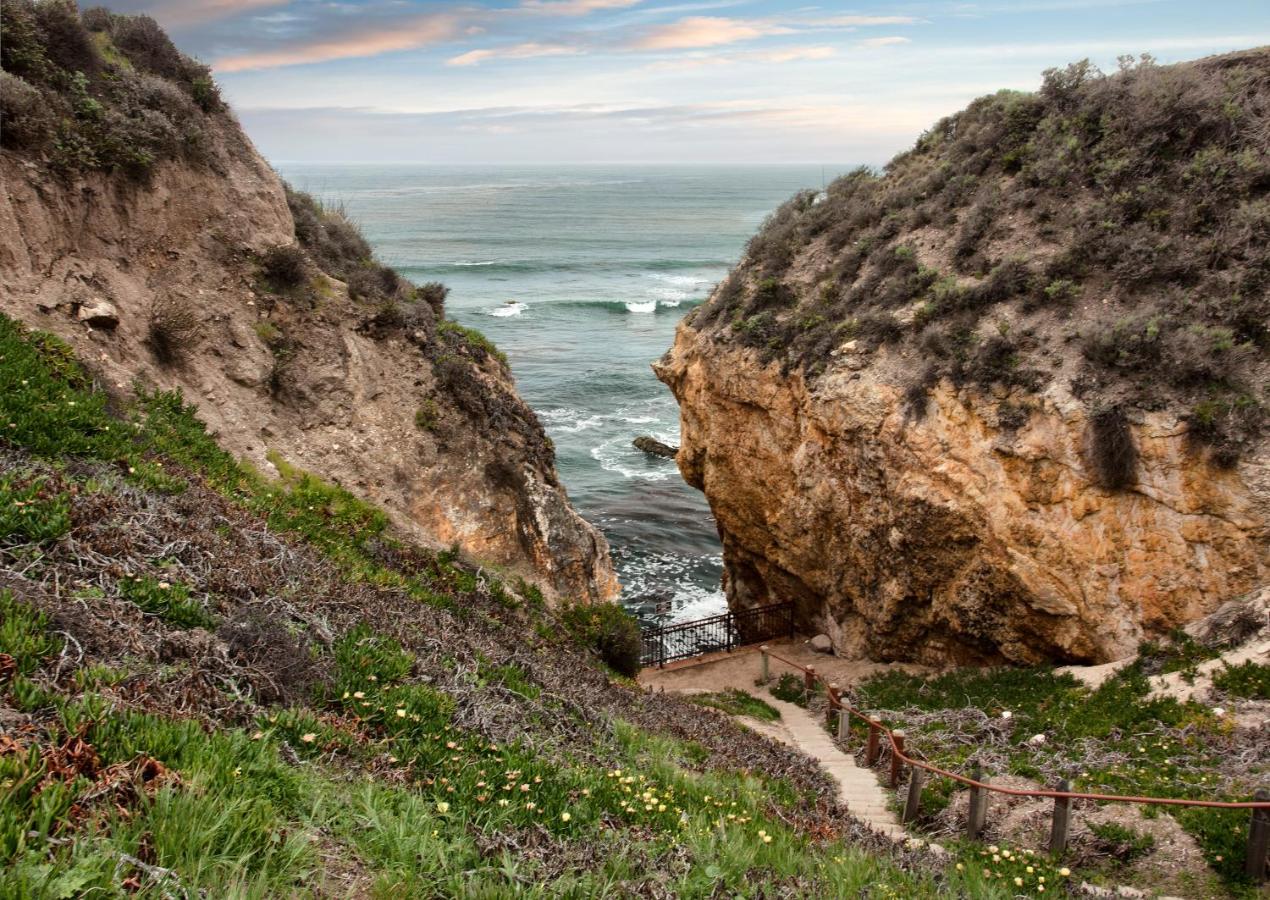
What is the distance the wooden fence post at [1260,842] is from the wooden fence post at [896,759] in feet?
12.0

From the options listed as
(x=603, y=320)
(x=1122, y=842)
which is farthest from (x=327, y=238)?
(x=603, y=320)

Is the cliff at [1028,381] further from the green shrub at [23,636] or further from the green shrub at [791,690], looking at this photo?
the green shrub at [23,636]

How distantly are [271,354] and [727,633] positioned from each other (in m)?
12.7

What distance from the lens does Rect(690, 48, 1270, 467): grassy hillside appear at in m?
12.0

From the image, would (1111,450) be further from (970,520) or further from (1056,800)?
(1056,800)

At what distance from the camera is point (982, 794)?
7.93m

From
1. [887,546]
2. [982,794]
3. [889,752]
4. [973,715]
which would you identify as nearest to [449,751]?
[982,794]

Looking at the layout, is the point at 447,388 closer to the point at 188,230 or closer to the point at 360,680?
the point at 188,230

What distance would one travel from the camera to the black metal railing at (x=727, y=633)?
19359 millimetres

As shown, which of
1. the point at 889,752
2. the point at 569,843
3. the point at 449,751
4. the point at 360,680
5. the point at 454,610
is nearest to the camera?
the point at 569,843

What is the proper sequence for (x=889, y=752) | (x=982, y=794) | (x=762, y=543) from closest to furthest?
1. (x=982, y=794)
2. (x=889, y=752)
3. (x=762, y=543)

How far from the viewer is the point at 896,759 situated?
9.88m

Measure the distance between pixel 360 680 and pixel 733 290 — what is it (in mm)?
15314

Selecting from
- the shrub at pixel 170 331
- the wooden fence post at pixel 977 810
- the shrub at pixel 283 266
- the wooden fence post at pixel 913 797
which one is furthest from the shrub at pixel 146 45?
the wooden fence post at pixel 977 810
